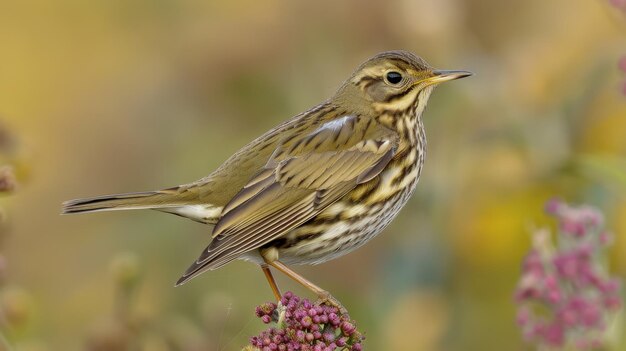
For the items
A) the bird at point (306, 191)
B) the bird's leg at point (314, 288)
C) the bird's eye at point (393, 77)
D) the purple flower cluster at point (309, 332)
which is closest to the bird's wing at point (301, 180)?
the bird at point (306, 191)

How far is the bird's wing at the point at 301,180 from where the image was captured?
560cm

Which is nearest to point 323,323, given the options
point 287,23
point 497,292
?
point 497,292

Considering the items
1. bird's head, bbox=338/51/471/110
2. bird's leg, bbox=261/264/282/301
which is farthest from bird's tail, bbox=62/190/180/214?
bird's head, bbox=338/51/471/110

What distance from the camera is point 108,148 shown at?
34.4 ft

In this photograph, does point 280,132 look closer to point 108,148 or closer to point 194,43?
point 194,43

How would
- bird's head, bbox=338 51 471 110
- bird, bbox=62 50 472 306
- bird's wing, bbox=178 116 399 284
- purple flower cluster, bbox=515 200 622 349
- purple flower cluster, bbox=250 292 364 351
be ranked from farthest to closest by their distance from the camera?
bird's head, bbox=338 51 471 110 < bird, bbox=62 50 472 306 < bird's wing, bbox=178 116 399 284 < purple flower cluster, bbox=515 200 622 349 < purple flower cluster, bbox=250 292 364 351

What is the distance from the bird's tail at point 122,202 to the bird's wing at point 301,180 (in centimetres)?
35

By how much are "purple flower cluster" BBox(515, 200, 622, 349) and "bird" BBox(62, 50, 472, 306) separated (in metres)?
0.78

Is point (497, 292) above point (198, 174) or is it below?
below

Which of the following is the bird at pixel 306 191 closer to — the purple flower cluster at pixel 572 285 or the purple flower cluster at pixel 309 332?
the purple flower cluster at pixel 572 285

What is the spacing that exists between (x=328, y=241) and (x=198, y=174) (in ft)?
9.84

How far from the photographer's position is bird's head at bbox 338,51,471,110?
6.50 m

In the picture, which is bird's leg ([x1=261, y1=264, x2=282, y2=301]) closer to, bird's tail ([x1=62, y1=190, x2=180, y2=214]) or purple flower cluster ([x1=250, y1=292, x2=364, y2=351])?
bird's tail ([x1=62, y1=190, x2=180, y2=214])

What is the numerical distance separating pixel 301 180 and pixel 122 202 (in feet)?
2.60
